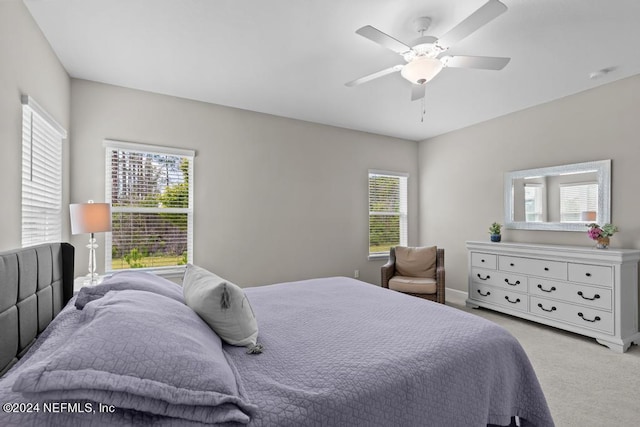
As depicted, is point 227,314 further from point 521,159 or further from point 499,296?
point 521,159

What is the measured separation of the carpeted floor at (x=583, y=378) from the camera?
199cm

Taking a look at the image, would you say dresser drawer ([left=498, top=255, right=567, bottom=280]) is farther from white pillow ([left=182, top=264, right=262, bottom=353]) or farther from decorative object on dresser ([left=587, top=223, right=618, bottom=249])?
white pillow ([left=182, top=264, right=262, bottom=353])

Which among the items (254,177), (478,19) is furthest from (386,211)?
(478,19)

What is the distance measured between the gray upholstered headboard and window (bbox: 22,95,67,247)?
1.92ft

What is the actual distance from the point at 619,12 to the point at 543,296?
277cm

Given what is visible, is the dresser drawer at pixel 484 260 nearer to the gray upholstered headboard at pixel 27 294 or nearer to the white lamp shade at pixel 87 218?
the white lamp shade at pixel 87 218

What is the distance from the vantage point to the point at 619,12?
217 cm

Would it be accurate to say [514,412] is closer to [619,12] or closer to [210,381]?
[210,381]

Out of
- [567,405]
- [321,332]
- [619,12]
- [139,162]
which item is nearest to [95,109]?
[139,162]

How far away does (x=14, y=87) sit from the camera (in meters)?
1.95

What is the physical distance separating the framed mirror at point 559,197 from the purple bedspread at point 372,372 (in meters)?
2.85

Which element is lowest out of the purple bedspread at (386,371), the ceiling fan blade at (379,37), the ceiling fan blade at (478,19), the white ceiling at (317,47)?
the purple bedspread at (386,371)

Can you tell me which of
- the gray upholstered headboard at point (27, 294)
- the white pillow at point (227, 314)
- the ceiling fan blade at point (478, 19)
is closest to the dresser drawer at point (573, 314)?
the ceiling fan blade at point (478, 19)

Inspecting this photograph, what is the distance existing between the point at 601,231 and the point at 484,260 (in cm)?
Answer: 127
